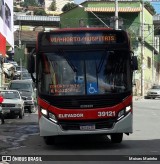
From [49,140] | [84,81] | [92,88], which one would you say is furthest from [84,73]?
[49,140]

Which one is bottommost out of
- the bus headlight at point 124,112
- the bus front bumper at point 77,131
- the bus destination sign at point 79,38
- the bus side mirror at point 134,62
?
the bus front bumper at point 77,131

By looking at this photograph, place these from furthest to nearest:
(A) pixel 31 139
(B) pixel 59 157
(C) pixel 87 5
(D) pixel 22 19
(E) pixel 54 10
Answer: (E) pixel 54 10 → (D) pixel 22 19 → (C) pixel 87 5 → (A) pixel 31 139 → (B) pixel 59 157

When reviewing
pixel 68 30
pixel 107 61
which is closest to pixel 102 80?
pixel 107 61

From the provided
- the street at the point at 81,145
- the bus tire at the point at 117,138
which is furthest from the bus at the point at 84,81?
the bus tire at the point at 117,138

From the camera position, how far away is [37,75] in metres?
13.8

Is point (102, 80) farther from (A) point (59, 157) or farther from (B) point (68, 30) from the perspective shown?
(A) point (59, 157)

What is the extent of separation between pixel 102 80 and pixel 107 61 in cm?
58

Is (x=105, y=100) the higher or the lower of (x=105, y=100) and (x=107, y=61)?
the lower

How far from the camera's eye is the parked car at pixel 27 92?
31.3 metres

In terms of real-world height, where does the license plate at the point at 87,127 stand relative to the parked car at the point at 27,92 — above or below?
above

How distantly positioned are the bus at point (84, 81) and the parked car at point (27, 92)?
1741cm

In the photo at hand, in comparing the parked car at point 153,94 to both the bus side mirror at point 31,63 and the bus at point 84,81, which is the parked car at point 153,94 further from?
the bus side mirror at point 31,63

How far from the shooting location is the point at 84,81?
13461 mm

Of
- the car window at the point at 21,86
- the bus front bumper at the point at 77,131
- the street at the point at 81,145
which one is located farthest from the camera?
the car window at the point at 21,86
